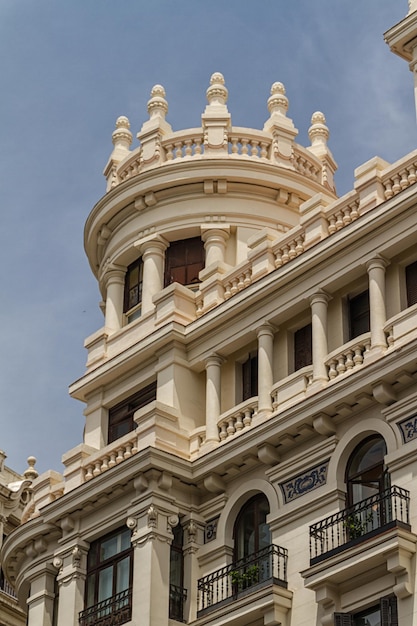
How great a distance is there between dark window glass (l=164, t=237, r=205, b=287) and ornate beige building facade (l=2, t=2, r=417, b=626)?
2.0 inches

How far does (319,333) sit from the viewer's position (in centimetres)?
3131

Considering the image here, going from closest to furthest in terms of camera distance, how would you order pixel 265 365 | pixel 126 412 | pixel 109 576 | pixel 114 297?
pixel 265 365 < pixel 109 576 < pixel 126 412 < pixel 114 297

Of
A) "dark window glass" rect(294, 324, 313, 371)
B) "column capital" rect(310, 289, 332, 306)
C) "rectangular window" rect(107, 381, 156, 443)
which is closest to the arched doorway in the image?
"dark window glass" rect(294, 324, 313, 371)

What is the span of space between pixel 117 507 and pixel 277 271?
605cm

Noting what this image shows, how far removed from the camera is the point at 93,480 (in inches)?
1298

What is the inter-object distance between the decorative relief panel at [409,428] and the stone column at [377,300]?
5.68 feet

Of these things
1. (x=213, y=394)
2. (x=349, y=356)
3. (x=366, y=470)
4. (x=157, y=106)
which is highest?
(x=157, y=106)

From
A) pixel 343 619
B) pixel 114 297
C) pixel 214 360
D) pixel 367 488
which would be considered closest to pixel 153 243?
pixel 114 297

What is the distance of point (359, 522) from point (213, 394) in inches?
237

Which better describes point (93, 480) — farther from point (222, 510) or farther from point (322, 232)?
point (322, 232)

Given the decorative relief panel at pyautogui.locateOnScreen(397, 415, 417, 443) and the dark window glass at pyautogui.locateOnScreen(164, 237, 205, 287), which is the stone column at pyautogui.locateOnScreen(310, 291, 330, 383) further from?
the dark window glass at pyautogui.locateOnScreen(164, 237, 205, 287)

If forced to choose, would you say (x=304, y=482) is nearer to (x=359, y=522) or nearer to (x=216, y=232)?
(x=359, y=522)

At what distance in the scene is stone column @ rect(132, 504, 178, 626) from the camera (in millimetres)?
30438

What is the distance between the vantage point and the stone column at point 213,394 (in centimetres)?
3275
